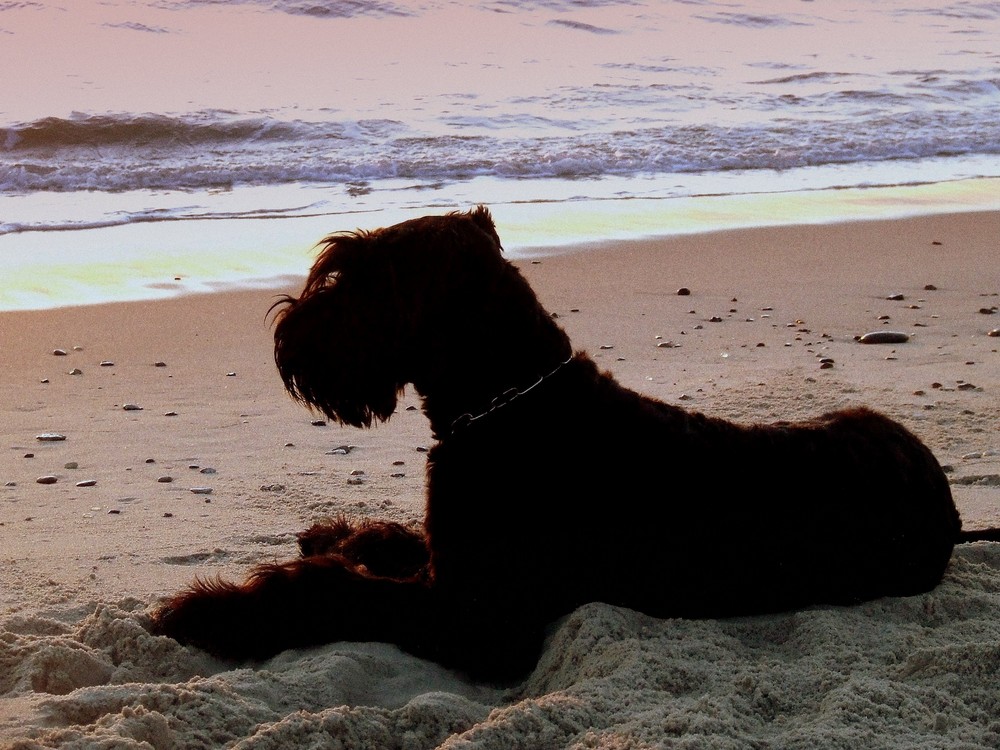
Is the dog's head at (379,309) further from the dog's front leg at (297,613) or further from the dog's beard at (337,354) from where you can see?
the dog's front leg at (297,613)

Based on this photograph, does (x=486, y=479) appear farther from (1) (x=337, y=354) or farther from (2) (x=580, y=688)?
(2) (x=580, y=688)

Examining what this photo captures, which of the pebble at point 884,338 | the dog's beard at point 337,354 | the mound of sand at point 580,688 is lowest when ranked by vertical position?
the mound of sand at point 580,688

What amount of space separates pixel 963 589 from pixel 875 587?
0.35 metres

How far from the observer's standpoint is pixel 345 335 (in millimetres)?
3703

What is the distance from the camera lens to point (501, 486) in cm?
374

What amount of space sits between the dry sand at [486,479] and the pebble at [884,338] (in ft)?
0.26

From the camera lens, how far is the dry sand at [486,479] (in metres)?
3.21

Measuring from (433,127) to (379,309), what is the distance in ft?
41.0

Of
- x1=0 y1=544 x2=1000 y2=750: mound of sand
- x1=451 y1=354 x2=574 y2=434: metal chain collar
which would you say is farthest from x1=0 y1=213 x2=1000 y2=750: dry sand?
x1=451 y1=354 x2=574 y2=434: metal chain collar

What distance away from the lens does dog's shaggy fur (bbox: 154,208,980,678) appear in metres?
3.74

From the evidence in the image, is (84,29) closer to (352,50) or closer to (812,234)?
(352,50)

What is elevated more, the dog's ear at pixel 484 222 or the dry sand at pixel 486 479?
the dog's ear at pixel 484 222

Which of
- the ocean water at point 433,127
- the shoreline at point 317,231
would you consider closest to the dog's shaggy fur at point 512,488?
the shoreline at point 317,231

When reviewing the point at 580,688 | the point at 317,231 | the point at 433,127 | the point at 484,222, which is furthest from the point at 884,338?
the point at 433,127
